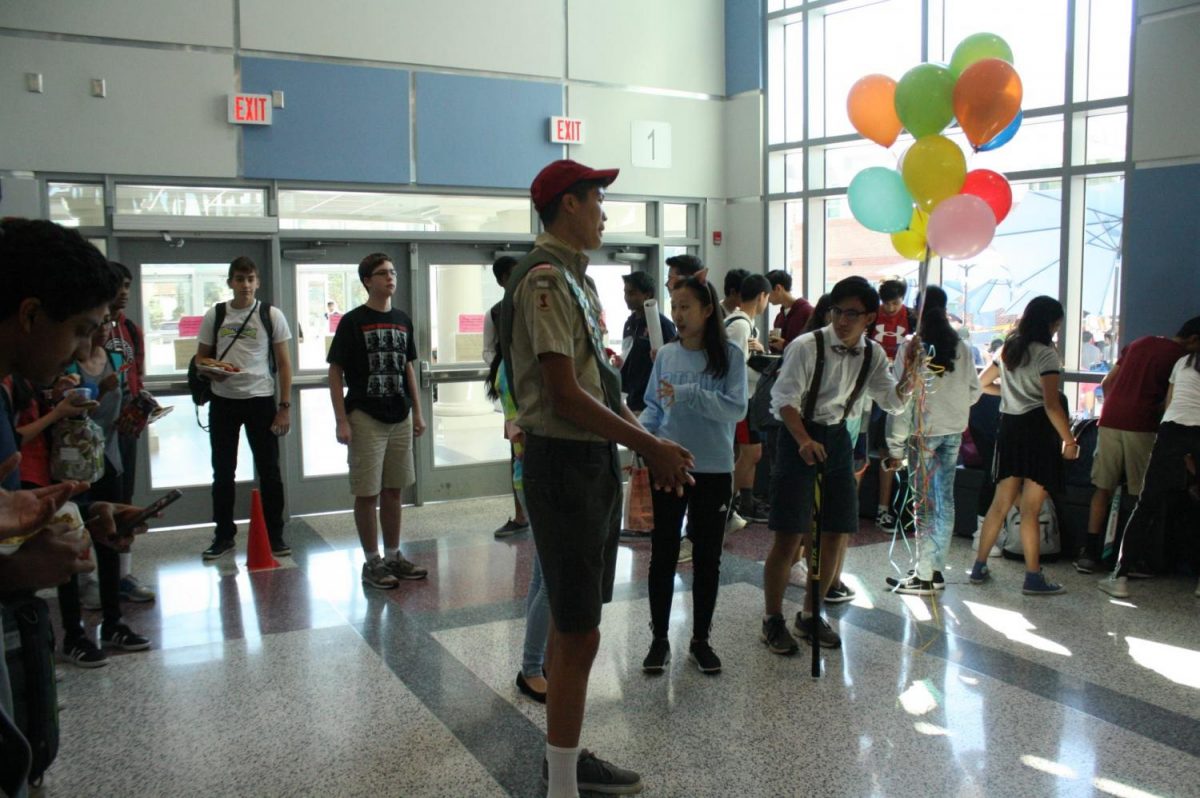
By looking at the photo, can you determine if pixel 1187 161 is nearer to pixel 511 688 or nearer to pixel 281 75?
pixel 511 688

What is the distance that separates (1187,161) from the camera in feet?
18.4

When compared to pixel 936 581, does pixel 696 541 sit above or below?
above

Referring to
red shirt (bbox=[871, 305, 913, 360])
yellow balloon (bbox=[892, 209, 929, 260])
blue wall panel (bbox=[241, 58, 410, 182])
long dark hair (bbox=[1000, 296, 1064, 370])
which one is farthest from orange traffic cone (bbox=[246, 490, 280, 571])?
long dark hair (bbox=[1000, 296, 1064, 370])

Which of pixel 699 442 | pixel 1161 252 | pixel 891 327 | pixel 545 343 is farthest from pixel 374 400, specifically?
pixel 1161 252

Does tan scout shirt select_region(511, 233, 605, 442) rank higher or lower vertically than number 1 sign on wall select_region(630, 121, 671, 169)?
lower

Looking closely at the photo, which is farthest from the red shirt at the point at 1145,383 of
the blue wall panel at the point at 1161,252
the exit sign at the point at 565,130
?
the exit sign at the point at 565,130

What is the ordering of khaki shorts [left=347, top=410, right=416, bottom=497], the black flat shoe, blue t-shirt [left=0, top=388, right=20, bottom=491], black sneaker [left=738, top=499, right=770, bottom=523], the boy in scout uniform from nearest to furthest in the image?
blue t-shirt [left=0, top=388, right=20, bottom=491]
the boy in scout uniform
the black flat shoe
khaki shorts [left=347, top=410, right=416, bottom=497]
black sneaker [left=738, top=499, right=770, bottom=523]

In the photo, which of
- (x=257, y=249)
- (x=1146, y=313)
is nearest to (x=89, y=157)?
(x=257, y=249)

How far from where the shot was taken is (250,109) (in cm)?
639

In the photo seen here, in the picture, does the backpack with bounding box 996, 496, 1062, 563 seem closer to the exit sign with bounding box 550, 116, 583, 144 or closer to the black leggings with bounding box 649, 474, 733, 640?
the black leggings with bounding box 649, 474, 733, 640

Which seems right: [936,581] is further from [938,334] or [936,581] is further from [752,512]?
[752,512]

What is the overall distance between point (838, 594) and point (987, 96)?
94.2 inches

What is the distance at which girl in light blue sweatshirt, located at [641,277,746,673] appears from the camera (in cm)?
362

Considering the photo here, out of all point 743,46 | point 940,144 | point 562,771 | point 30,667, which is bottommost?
→ point 562,771
